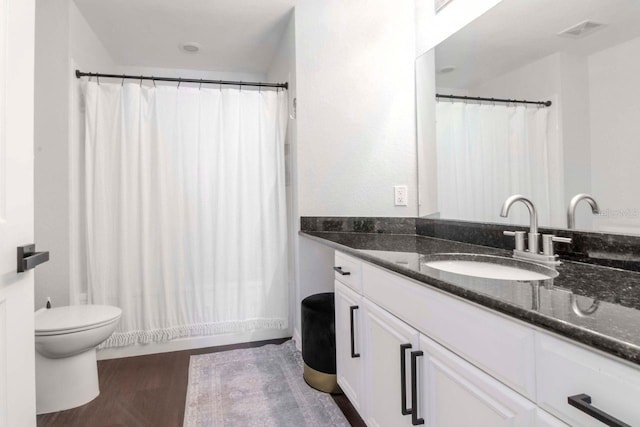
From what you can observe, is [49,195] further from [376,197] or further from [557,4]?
[557,4]

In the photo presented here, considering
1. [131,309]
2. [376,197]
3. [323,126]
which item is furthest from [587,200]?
[131,309]

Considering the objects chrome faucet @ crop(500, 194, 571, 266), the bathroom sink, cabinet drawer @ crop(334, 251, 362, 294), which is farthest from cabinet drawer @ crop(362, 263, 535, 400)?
chrome faucet @ crop(500, 194, 571, 266)

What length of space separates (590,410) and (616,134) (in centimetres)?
94

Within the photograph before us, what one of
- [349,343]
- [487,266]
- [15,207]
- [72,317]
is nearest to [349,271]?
[349,343]

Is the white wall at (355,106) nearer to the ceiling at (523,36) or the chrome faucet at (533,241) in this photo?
the ceiling at (523,36)

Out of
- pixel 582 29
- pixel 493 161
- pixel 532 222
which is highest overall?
pixel 582 29

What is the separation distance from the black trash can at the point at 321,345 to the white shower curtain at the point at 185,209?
0.65m

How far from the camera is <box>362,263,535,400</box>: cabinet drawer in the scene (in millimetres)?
679

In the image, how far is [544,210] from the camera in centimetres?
135

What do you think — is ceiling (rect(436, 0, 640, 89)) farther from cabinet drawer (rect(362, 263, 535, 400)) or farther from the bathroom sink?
cabinet drawer (rect(362, 263, 535, 400))

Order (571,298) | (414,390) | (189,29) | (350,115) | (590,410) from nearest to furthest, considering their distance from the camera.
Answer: (590,410) < (571,298) < (414,390) < (350,115) < (189,29)

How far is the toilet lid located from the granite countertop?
155 cm

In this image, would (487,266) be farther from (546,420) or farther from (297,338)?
(297,338)

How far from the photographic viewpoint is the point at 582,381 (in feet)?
1.85
